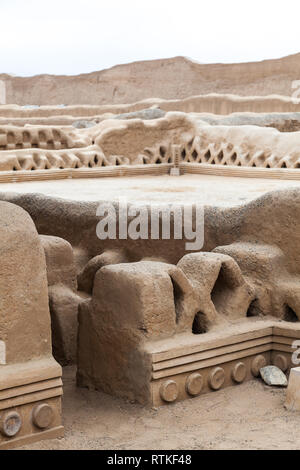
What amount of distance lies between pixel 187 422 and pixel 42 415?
89cm

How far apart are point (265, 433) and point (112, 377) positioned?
3.62 ft

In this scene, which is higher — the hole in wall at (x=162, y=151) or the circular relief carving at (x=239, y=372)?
the hole in wall at (x=162, y=151)

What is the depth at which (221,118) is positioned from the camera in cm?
1469

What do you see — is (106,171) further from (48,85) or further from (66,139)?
(48,85)

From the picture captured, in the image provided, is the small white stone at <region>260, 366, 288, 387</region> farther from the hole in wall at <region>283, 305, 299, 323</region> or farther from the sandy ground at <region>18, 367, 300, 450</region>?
the hole in wall at <region>283, 305, 299, 323</region>

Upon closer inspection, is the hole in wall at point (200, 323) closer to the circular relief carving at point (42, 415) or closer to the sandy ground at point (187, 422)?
the sandy ground at point (187, 422)

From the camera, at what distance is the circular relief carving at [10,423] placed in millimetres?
3551

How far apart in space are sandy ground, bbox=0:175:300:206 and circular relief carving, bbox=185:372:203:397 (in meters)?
2.45

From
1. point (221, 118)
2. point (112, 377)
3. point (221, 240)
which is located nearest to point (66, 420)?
point (112, 377)

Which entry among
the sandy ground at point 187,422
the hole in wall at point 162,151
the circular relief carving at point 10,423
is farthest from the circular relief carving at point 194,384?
the hole in wall at point 162,151

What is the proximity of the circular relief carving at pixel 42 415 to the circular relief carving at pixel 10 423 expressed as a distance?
9 cm

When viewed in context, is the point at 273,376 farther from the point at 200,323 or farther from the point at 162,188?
the point at 162,188

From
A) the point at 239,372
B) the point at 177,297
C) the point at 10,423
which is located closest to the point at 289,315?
the point at 239,372

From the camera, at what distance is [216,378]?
454 cm
